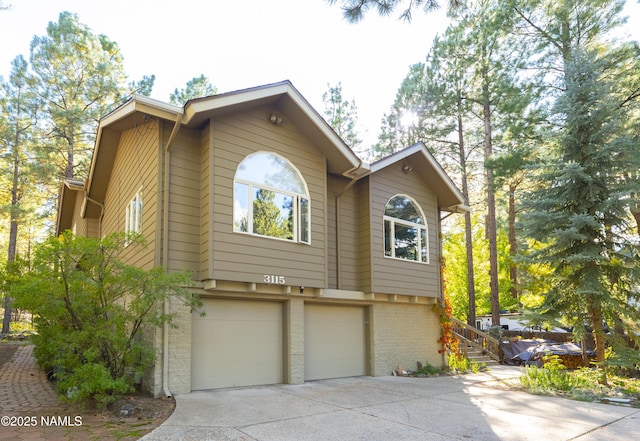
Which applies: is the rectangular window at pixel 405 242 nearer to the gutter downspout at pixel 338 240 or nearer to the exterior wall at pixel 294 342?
the gutter downspout at pixel 338 240

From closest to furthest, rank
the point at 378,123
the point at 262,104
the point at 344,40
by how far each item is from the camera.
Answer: the point at 344,40 < the point at 262,104 < the point at 378,123

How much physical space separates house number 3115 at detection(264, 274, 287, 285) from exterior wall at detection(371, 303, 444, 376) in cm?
331

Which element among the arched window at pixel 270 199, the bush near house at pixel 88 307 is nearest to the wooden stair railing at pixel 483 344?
the arched window at pixel 270 199

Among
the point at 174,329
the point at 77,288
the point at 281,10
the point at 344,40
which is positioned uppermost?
the point at 281,10

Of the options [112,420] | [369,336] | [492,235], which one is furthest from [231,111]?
[492,235]

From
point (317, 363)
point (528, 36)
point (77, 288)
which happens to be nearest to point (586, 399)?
point (317, 363)

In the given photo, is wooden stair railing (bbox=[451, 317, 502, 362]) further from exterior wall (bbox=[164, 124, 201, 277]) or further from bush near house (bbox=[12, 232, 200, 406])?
bush near house (bbox=[12, 232, 200, 406])

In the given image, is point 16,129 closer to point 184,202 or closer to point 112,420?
point 184,202

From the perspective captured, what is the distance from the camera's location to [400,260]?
37.6 feet

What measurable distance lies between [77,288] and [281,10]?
4.80 m

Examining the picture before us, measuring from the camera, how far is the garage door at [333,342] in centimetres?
1018

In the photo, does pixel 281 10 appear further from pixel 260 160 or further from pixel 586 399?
pixel 586 399

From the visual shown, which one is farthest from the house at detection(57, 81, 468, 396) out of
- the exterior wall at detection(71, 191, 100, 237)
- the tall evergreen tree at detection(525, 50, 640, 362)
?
the tall evergreen tree at detection(525, 50, 640, 362)

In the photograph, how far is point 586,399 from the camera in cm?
821
